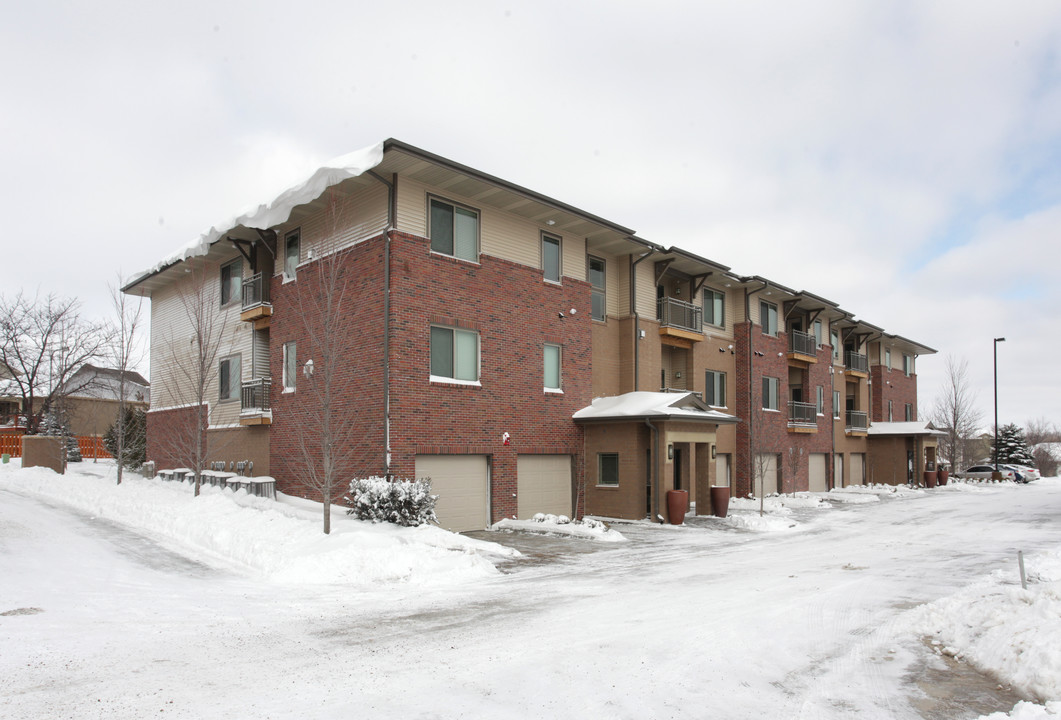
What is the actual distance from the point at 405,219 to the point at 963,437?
5890cm

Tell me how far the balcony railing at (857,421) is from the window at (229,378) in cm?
3395

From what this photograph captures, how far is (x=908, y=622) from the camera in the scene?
891 cm

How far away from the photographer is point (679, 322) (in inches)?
1124

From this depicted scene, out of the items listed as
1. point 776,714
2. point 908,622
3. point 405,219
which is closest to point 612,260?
point 405,219

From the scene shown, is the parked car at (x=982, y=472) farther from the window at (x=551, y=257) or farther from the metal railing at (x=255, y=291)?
the metal railing at (x=255, y=291)

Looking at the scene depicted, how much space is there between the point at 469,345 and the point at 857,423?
106ft

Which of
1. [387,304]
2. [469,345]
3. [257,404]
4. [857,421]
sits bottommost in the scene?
[857,421]

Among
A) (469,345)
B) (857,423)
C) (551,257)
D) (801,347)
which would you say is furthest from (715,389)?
(857,423)

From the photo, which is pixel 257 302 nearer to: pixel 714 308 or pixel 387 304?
pixel 387 304

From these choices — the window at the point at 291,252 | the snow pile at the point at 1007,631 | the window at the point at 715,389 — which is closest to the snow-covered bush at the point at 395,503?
the window at the point at 291,252

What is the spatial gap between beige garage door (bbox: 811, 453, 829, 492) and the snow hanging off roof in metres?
29.7

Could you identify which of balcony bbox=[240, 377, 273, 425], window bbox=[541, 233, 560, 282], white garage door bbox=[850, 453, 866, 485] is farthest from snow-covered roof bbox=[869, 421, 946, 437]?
balcony bbox=[240, 377, 273, 425]

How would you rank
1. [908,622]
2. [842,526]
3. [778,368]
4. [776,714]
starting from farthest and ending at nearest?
[778,368] < [842,526] < [908,622] < [776,714]

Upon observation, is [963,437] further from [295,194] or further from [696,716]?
[696,716]
